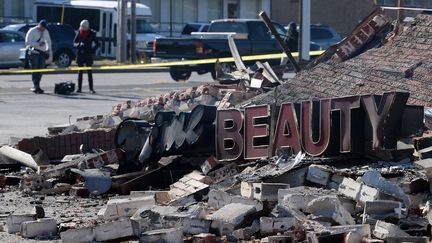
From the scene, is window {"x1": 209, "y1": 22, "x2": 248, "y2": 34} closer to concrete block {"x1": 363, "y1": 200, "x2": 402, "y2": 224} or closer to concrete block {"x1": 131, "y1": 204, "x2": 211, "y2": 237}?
concrete block {"x1": 131, "y1": 204, "x2": 211, "y2": 237}

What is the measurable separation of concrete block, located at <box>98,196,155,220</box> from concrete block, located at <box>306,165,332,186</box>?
155cm

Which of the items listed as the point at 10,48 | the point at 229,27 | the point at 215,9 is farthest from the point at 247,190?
the point at 215,9

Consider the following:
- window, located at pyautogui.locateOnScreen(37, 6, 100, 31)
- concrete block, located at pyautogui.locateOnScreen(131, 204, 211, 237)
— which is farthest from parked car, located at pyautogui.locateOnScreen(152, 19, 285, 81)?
concrete block, located at pyautogui.locateOnScreen(131, 204, 211, 237)

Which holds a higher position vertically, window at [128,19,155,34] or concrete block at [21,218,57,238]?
window at [128,19,155,34]

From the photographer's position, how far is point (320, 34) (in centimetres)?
4362

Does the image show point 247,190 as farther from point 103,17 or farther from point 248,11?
point 248,11

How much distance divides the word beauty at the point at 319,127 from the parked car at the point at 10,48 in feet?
91.6

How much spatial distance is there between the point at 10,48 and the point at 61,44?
2.32 meters

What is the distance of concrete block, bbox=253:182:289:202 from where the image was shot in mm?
10189

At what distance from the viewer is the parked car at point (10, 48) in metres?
39.9

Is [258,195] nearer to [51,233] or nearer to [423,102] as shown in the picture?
[51,233]

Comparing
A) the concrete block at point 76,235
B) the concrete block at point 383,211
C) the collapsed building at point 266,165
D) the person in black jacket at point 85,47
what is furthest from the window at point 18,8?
the concrete block at point 383,211

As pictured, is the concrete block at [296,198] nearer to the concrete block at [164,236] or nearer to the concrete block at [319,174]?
the concrete block at [319,174]

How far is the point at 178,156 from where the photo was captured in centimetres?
1328
